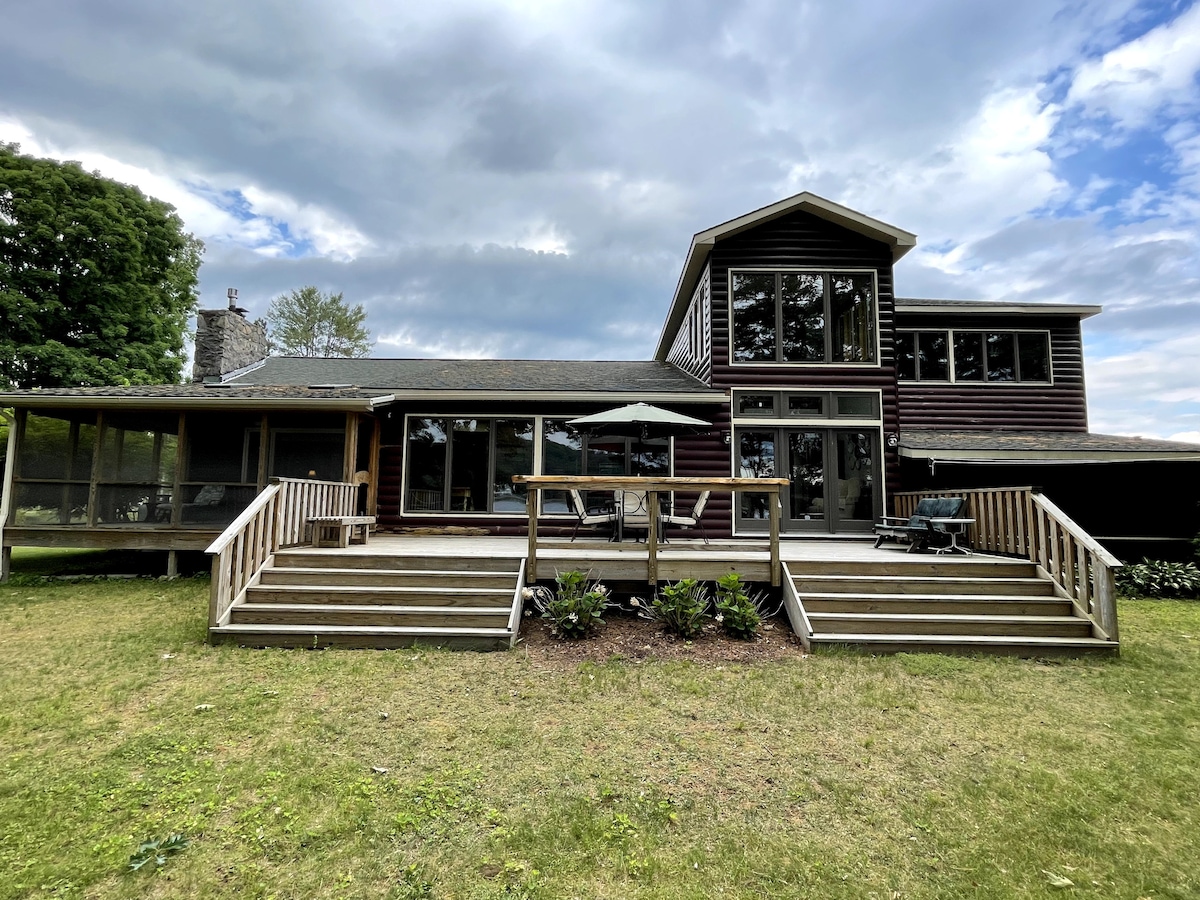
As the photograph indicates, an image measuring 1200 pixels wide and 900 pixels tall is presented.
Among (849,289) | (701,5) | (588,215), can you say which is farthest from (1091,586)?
(588,215)

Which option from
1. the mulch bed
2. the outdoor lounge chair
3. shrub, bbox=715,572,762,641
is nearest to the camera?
the mulch bed

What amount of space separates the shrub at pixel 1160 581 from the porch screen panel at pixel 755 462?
4953 millimetres

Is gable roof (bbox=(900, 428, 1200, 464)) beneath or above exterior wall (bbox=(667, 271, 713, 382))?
beneath

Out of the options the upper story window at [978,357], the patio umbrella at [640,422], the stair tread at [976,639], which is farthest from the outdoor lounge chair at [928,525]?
the upper story window at [978,357]

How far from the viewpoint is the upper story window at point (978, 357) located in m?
12.5

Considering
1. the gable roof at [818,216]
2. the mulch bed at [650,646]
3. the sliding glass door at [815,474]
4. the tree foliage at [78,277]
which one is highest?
the tree foliage at [78,277]

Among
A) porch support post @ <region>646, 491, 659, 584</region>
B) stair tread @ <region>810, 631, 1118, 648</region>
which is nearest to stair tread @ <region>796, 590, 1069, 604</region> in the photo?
stair tread @ <region>810, 631, 1118, 648</region>

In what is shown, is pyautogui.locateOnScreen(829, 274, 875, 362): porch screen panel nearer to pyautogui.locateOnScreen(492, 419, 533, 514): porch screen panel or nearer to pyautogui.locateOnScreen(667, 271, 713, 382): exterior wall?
pyautogui.locateOnScreen(667, 271, 713, 382): exterior wall

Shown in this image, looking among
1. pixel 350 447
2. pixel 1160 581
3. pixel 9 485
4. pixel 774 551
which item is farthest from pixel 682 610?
pixel 9 485

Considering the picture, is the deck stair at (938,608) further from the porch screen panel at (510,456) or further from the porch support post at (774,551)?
the porch screen panel at (510,456)

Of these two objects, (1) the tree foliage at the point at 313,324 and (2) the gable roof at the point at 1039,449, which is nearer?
(2) the gable roof at the point at 1039,449

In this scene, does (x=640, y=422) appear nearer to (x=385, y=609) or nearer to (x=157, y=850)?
(x=385, y=609)

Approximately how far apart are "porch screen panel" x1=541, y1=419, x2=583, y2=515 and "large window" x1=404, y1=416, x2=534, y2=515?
26 centimetres

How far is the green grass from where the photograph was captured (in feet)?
7.08
